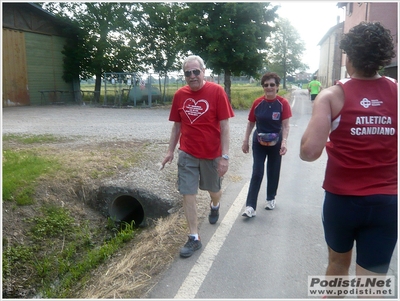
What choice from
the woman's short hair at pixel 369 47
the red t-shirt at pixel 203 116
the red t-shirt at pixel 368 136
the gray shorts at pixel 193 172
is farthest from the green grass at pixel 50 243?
the woman's short hair at pixel 369 47

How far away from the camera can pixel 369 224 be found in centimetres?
245

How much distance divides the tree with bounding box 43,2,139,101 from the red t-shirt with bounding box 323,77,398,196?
1105 inches

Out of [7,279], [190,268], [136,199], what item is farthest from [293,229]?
[7,279]

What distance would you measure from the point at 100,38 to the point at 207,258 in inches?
1098

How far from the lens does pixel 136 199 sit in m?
6.06

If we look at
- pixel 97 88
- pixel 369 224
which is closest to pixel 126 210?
pixel 369 224

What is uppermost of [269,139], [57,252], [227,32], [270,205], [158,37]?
[158,37]

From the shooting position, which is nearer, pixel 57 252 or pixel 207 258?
pixel 207 258

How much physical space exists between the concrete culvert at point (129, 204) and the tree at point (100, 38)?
23959 mm

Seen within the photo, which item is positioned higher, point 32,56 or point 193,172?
point 32,56

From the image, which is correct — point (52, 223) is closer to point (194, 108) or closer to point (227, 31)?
point (194, 108)

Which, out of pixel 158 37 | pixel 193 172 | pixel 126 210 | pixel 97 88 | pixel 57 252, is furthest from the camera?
pixel 97 88

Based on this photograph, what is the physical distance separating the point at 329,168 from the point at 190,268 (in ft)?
6.07

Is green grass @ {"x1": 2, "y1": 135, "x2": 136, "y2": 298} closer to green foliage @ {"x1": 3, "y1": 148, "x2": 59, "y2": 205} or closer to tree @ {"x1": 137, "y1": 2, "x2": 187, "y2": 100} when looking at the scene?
green foliage @ {"x1": 3, "y1": 148, "x2": 59, "y2": 205}
